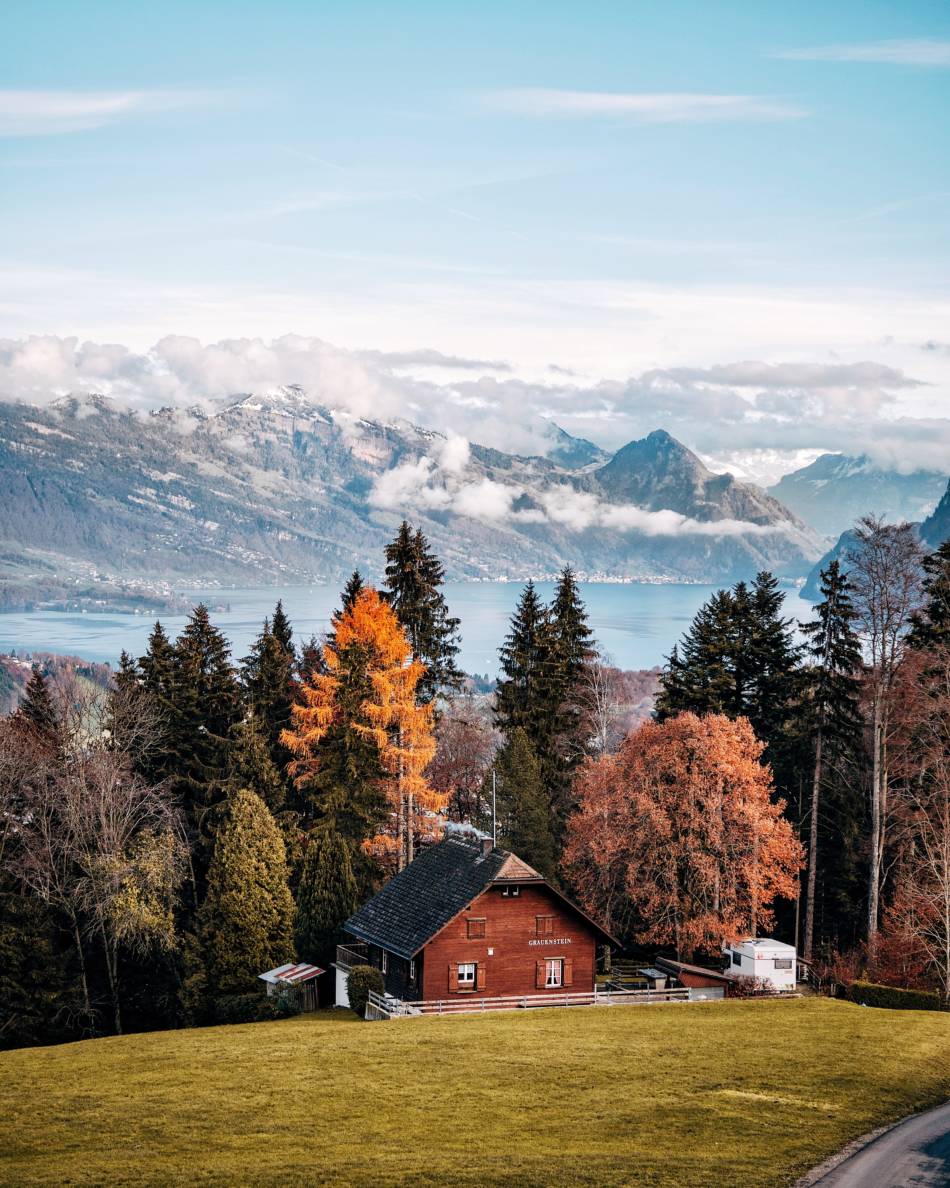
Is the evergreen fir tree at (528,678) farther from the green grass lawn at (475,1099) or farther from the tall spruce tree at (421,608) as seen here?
the green grass lawn at (475,1099)

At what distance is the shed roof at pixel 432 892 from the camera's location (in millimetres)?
51875

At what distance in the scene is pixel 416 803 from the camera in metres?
65.8

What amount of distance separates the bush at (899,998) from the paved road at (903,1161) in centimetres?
1952

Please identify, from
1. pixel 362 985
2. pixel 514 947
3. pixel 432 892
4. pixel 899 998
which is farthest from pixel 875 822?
pixel 362 985

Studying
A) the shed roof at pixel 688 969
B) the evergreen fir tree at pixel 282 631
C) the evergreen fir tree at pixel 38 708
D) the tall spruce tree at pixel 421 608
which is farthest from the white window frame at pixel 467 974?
the evergreen fir tree at pixel 282 631

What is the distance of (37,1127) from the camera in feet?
102

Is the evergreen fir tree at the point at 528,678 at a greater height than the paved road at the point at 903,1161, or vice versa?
the evergreen fir tree at the point at 528,678

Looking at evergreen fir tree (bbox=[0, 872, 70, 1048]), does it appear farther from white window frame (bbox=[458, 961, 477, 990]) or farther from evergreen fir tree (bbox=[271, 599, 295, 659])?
evergreen fir tree (bbox=[271, 599, 295, 659])

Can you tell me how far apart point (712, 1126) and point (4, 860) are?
3704 centimetres

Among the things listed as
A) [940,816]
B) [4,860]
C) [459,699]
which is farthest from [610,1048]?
[459,699]

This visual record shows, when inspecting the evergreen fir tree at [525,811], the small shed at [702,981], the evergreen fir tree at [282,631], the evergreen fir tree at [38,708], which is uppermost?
the evergreen fir tree at [282,631]

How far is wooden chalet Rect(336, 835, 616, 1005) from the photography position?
51.5 metres

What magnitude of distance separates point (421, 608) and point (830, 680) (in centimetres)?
2036

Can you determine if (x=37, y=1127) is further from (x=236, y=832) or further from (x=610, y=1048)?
(x=236, y=832)
